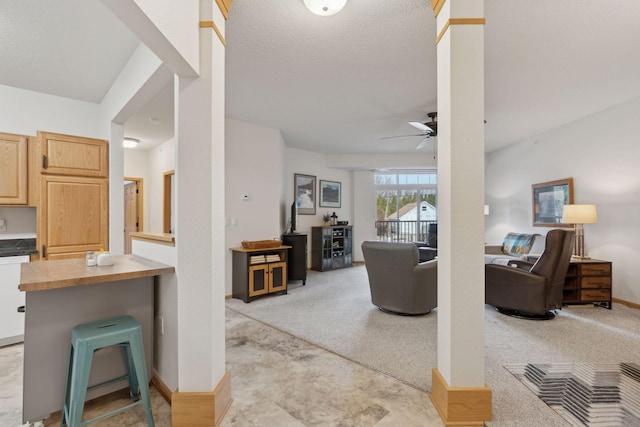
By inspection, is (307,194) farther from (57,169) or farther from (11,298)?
(11,298)

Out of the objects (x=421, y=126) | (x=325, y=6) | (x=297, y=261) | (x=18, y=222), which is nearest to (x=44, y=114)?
(x=18, y=222)

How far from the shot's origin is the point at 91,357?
4.99 feet

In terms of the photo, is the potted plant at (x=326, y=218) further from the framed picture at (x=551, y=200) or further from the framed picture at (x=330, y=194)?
the framed picture at (x=551, y=200)

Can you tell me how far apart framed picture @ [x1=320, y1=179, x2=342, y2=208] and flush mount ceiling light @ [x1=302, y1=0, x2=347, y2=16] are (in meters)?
4.77

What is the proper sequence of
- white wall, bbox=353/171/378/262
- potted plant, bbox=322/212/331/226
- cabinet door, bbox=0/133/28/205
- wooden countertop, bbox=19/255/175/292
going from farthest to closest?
white wall, bbox=353/171/378/262 < potted plant, bbox=322/212/331/226 < cabinet door, bbox=0/133/28/205 < wooden countertop, bbox=19/255/175/292

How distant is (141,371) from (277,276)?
2.75 meters

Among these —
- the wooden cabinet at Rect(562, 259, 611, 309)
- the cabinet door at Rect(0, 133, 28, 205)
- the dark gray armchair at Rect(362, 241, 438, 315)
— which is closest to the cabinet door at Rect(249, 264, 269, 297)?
the dark gray armchair at Rect(362, 241, 438, 315)

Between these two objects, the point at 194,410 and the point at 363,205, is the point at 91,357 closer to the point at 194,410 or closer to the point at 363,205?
the point at 194,410

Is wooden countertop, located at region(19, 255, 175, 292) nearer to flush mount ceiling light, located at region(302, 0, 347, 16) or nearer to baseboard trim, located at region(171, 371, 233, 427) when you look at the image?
baseboard trim, located at region(171, 371, 233, 427)

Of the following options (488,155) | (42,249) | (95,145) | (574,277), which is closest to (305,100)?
(95,145)

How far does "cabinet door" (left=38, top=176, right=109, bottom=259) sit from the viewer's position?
9.29ft

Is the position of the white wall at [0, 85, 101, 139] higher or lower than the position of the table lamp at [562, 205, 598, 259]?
higher

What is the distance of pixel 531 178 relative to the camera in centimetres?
529

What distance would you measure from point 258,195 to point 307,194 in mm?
1919
